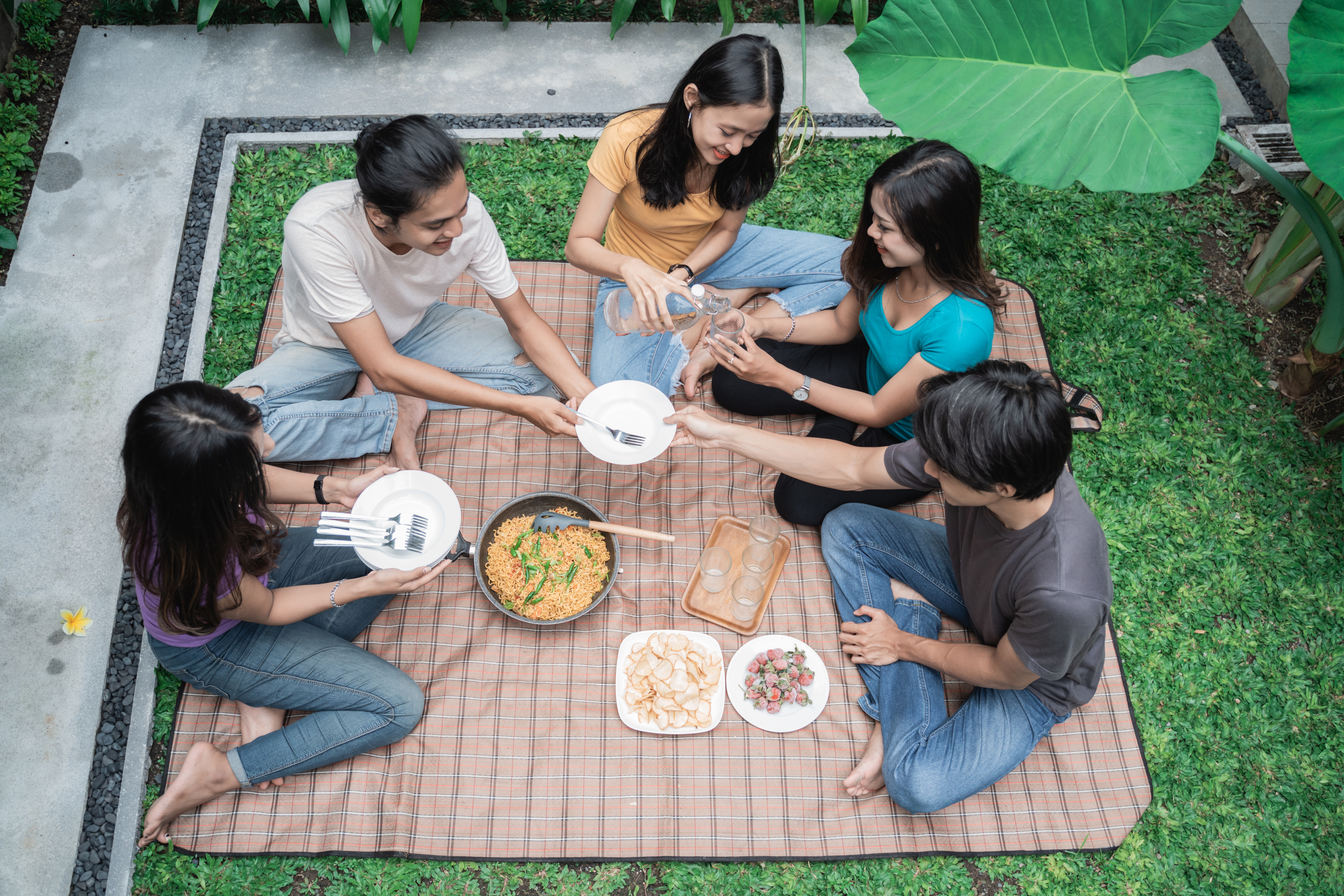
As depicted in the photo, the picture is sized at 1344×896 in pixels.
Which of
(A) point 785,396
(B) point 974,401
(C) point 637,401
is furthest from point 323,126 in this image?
(B) point 974,401

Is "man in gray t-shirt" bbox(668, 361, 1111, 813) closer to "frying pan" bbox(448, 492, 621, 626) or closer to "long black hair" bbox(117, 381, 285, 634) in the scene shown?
"frying pan" bbox(448, 492, 621, 626)

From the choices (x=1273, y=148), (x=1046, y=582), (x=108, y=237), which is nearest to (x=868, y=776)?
(x=1046, y=582)

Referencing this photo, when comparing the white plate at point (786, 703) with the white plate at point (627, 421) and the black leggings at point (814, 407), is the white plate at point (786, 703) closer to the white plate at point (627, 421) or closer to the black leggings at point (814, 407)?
the black leggings at point (814, 407)

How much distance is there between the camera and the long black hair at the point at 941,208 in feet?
7.67

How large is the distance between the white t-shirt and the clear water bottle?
0.38m

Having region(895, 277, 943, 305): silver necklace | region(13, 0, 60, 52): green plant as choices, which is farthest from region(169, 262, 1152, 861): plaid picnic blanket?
region(13, 0, 60, 52): green plant

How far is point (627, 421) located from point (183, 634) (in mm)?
1418

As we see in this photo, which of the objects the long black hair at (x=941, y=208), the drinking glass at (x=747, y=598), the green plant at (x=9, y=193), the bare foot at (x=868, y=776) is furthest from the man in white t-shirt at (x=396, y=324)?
the green plant at (x=9, y=193)

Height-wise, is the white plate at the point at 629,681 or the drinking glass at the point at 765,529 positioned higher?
the drinking glass at the point at 765,529

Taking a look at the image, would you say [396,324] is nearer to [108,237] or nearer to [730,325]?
[730,325]

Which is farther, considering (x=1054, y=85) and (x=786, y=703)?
(x=786, y=703)

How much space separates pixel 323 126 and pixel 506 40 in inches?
40.6

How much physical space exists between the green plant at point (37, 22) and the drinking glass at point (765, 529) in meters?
4.10

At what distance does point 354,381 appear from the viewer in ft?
10.1
